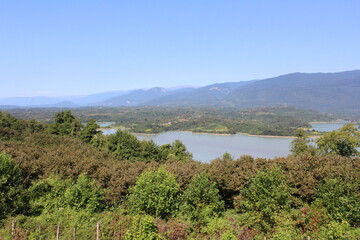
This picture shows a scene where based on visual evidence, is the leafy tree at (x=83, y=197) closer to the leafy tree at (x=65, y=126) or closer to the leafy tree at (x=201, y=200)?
the leafy tree at (x=201, y=200)

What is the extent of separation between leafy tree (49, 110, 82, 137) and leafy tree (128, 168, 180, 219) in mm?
16660

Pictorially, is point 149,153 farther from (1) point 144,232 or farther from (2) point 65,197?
(1) point 144,232

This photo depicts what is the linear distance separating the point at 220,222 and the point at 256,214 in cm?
101

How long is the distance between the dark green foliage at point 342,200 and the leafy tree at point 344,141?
10327 millimetres

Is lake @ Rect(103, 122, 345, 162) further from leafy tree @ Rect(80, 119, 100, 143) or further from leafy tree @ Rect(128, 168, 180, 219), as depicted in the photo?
leafy tree @ Rect(128, 168, 180, 219)

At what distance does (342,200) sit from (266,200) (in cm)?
196

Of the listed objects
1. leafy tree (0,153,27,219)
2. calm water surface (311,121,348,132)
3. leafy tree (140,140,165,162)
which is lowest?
calm water surface (311,121,348,132)

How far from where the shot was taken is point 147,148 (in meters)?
18.8

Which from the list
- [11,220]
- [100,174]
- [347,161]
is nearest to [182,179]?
[100,174]

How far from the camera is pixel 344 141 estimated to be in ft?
52.5

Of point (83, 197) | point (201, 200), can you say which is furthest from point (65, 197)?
point (201, 200)

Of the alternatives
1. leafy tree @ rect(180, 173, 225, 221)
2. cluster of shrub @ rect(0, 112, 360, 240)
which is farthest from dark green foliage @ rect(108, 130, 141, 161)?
leafy tree @ rect(180, 173, 225, 221)

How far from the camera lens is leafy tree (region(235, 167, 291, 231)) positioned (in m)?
6.33

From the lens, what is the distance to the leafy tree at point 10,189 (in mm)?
6818
